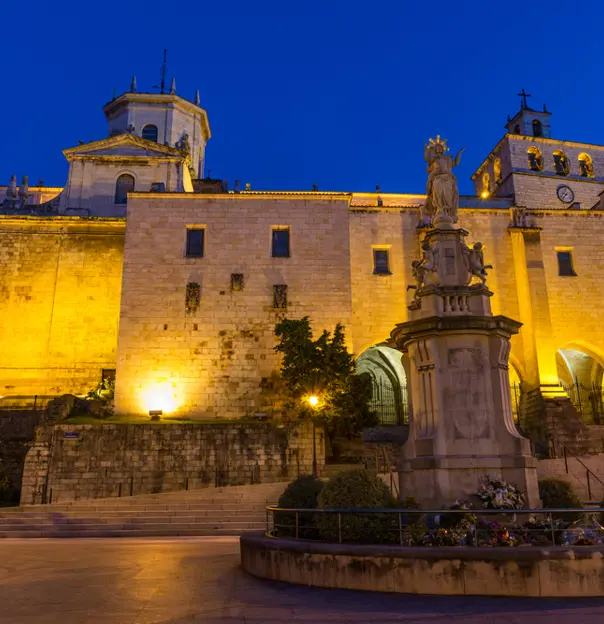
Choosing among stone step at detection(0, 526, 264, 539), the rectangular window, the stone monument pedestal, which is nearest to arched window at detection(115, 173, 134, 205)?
the rectangular window

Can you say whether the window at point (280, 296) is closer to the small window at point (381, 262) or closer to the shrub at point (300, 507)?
the small window at point (381, 262)

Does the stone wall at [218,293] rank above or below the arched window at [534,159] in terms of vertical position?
below

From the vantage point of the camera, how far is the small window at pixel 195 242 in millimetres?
30984

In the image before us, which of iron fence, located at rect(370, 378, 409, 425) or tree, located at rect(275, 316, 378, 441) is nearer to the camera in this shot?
tree, located at rect(275, 316, 378, 441)

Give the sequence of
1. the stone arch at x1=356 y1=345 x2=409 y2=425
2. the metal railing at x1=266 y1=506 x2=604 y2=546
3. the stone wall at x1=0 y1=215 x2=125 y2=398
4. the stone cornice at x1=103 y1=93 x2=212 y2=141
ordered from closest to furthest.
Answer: the metal railing at x1=266 y1=506 x2=604 y2=546, the stone wall at x1=0 y1=215 x2=125 y2=398, the stone arch at x1=356 y1=345 x2=409 y2=425, the stone cornice at x1=103 y1=93 x2=212 y2=141

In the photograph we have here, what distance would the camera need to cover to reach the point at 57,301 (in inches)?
1342

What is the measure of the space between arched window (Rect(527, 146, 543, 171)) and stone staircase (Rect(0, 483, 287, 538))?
32636 millimetres

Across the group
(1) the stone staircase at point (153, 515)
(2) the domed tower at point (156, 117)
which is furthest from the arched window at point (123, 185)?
(1) the stone staircase at point (153, 515)

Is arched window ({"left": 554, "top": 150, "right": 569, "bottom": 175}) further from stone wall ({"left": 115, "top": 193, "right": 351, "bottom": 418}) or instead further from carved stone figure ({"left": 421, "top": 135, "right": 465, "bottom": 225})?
carved stone figure ({"left": 421, "top": 135, "right": 465, "bottom": 225})

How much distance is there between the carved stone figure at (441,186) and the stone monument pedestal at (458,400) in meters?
1.74

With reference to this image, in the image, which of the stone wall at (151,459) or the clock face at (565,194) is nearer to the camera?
the stone wall at (151,459)

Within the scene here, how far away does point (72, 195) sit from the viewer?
37750mm

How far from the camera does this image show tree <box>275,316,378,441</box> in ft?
82.6

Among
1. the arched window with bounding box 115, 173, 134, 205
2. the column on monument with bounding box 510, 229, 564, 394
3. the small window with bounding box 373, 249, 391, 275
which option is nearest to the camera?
the column on monument with bounding box 510, 229, 564, 394
